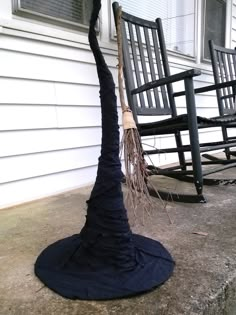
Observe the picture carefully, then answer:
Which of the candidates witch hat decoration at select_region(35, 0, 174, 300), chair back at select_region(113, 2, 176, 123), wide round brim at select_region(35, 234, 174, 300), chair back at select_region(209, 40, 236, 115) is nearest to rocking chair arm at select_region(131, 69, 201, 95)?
chair back at select_region(113, 2, 176, 123)

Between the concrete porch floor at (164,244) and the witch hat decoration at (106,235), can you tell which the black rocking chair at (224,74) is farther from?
the witch hat decoration at (106,235)

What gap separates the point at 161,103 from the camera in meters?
2.29

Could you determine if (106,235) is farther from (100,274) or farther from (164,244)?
(164,244)

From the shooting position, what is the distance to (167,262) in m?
1.02

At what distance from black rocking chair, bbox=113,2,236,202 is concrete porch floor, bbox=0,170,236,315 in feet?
0.75

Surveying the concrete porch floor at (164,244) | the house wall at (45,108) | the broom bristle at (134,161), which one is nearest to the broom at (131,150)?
the broom bristle at (134,161)

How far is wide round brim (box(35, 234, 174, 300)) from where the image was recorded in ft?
2.83

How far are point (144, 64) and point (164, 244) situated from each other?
4.45ft

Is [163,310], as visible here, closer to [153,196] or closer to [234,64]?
[153,196]

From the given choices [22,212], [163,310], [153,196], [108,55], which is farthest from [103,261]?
[108,55]

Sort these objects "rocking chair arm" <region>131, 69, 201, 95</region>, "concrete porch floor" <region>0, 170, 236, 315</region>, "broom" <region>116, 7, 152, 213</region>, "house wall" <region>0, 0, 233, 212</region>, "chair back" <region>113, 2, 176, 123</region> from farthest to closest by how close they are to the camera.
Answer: "chair back" <region>113, 2, 176, 123</region>, "house wall" <region>0, 0, 233, 212</region>, "rocking chair arm" <region>131, 69, 201, 95</region>, "broom" <region>116, 7, 152, 213</region>, "concrete porch floor" <region>0, 170, 236, 315</region>

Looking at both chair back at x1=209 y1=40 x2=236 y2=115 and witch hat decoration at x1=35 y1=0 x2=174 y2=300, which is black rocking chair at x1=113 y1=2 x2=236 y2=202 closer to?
chair back at x1=209 y1=40 x2=236 y2=115

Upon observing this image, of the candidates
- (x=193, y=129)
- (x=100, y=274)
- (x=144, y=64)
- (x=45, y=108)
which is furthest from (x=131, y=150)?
(x=144, y=64)

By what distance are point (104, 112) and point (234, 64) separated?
2338 millimetres
